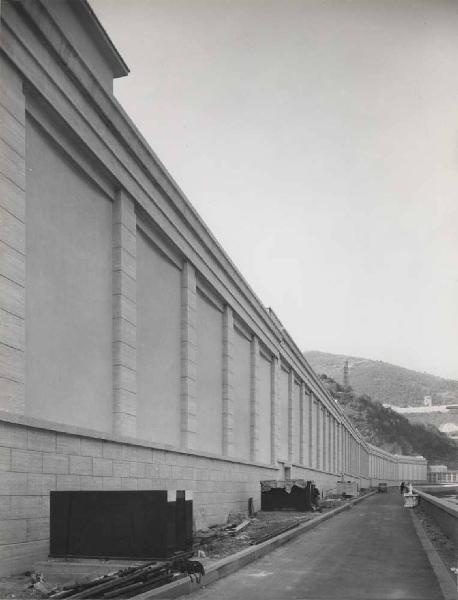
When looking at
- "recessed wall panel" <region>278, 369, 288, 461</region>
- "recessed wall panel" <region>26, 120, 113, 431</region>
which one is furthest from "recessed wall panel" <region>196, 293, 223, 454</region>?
"recessed wall panel" <region>278, 369, 288, 461</region>

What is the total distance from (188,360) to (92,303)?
6562mm

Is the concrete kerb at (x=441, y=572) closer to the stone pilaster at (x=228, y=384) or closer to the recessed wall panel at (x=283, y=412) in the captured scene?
the stone pilaster at (x=228, y=384)

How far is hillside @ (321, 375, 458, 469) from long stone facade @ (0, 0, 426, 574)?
459 feet

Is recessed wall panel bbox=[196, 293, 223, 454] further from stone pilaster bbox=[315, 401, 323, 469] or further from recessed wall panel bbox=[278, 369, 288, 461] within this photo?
stone pilaster bbox=[315, 401, 323, 469]

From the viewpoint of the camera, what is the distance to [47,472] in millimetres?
12250

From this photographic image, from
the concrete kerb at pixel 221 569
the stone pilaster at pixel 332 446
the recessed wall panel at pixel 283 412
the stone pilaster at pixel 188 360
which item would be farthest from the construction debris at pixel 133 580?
the stone pilaster at pixel 332 446

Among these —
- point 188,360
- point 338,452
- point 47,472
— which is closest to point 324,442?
point 338,452

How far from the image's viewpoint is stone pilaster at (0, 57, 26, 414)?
1154 cm

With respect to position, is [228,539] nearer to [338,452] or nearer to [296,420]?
[296,420]

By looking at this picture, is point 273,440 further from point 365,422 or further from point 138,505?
point 365,422

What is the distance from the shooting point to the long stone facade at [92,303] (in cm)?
1190

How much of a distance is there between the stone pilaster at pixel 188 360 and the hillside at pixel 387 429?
140691 mm

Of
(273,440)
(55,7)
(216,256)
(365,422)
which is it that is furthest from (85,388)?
(365,422)

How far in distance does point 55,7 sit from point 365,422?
166m
